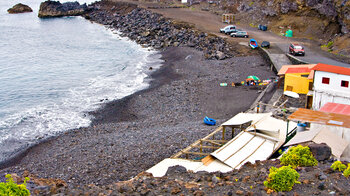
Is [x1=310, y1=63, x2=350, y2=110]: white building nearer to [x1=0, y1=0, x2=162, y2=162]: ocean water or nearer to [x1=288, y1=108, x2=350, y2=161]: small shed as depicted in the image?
[x1=288, y1=108, x2=350, y2=161]: small shed

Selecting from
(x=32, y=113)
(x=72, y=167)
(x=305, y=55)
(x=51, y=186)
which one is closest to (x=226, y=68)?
(x=305, y=55)

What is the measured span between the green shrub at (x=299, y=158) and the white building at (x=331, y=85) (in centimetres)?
1121

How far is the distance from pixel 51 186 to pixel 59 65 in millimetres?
42381

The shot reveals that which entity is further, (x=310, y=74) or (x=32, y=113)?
(x=32, y=113)

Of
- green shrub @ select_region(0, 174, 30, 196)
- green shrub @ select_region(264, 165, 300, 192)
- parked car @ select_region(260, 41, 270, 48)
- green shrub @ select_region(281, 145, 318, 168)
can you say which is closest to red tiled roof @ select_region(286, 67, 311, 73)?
parked car @ select_region(260, 41, 270, 48)

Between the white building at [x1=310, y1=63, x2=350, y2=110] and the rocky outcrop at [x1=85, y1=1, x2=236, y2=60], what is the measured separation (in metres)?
22.2

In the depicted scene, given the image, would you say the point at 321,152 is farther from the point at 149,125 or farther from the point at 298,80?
the point at 298,80

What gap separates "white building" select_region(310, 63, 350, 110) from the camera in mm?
23203

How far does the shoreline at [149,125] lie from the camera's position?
64.3 ft

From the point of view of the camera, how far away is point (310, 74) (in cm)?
2836

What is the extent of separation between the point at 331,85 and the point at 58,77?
35496mm

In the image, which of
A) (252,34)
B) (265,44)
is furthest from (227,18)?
(265,44)

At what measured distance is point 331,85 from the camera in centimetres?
2381

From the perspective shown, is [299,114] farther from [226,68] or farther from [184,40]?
[184,40]
